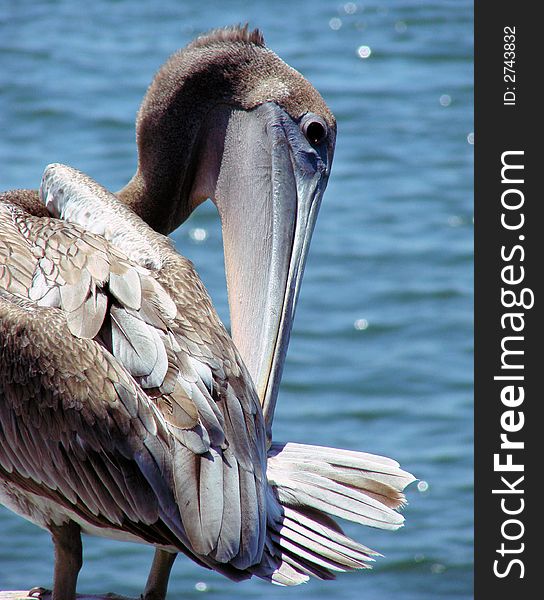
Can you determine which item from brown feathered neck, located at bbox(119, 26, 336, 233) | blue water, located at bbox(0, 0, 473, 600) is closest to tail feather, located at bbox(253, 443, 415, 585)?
brown feathered neck, located at bbox(119, 26, 336, 233)

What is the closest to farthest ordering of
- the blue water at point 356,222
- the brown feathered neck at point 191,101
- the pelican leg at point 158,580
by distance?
1. the pelican leg at point 158,580
2. the brown feathered neck at point 191,101
3. the blue water at point 356,222

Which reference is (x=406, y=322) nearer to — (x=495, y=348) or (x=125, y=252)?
(x=495, y=348)

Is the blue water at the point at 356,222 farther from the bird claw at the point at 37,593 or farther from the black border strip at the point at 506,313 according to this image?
the bird claw at the point at 37,593

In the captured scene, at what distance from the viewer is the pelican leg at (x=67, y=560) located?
3590 mm

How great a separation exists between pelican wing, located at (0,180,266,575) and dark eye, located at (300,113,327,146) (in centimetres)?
59

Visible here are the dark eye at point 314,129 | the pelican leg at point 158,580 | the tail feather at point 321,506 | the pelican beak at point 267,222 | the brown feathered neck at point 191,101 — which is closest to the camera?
the tail feather at point 321,506

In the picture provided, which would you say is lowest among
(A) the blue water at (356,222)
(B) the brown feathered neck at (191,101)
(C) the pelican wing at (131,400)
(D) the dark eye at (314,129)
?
(C) the pelican wing at (131,400)

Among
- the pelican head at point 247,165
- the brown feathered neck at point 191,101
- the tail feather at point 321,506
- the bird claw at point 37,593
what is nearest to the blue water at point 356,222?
the bird claw at point 37,593

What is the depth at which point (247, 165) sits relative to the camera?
3.99 metres

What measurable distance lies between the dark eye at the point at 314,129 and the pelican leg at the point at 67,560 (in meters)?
1.31

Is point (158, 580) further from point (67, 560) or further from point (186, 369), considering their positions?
point (186, 369)

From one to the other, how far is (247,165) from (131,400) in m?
1.04

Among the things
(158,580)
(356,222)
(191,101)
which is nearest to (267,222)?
(191,101)

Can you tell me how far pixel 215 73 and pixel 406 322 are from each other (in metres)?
6.31
